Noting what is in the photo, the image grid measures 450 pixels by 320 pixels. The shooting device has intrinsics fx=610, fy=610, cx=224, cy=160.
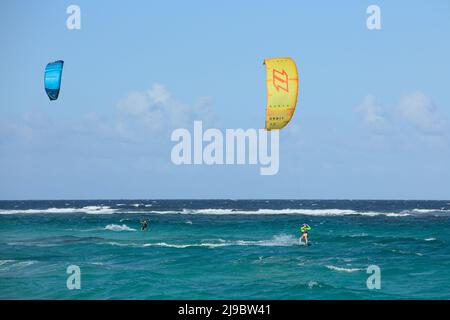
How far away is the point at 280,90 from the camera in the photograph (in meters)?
21.9

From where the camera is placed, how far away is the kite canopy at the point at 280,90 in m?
21.8

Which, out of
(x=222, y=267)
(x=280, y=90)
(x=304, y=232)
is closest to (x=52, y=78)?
(x=280, y=90)

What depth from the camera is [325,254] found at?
30.2 m

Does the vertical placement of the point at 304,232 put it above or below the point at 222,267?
above

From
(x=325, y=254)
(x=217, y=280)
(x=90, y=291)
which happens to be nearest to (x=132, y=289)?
(x=90, y=291)

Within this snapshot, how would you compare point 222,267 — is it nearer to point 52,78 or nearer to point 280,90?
point 280,90

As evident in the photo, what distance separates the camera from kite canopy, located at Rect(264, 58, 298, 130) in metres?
21.8

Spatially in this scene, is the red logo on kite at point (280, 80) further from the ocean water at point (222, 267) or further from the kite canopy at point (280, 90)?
the ocean water at point (222, 267)

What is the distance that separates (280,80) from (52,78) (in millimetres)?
10160

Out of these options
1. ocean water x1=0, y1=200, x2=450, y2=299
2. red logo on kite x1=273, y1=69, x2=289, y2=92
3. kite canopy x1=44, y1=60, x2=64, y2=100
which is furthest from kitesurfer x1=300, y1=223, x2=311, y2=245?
kite canopy x1=44, y1=60, x2=64, y2=100

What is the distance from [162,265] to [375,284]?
9301 millimetres

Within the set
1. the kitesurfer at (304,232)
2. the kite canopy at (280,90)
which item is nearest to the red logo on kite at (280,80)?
the kite canopy at (280,90)
